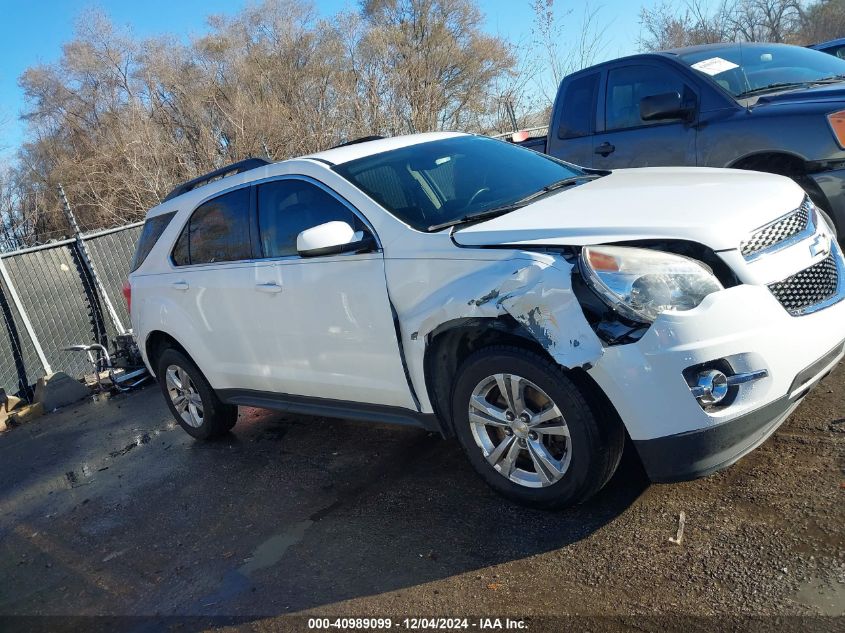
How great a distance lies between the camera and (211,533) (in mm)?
4129

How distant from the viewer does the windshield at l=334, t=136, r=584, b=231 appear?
3871 mm

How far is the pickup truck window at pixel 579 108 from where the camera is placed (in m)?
6.77

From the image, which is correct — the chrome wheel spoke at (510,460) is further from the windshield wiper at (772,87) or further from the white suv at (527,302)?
the windshield wiper at (772,87)

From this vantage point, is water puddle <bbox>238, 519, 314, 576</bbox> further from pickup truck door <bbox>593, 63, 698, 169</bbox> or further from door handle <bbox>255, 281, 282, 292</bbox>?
pickup truck door <bbox>593, 63, 698, 169</bbox>

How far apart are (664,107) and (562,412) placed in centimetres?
359

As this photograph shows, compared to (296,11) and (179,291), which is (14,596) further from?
(296,11)

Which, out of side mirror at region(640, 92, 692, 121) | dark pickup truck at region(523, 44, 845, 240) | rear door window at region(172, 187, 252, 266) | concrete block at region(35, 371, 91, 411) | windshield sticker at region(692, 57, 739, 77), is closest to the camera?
rear door window at region(172, 187, 252, 266)

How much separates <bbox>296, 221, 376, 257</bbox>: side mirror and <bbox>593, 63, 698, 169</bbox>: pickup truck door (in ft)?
11.0

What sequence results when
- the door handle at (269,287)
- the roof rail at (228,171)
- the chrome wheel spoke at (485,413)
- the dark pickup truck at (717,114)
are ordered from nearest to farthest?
1. the chrome wheel spoke at (485,413)
2. the door handle at (269,287)
3. the roof rail at (228,171)
4. the dark pickup truck at (717,114)

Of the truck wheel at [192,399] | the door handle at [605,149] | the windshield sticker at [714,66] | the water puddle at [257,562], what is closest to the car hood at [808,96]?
the windshield sticker at [714,66]

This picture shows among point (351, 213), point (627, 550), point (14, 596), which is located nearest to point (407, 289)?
point (351, 213)

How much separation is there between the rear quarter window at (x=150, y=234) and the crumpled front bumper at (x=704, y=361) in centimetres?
386

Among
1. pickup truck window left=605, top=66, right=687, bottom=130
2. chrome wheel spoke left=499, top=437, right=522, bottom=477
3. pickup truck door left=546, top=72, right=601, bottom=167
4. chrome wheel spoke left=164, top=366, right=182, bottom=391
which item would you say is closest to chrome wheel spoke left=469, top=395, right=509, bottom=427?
chrome wheel spoke left=499, top=437, right=522, bottom=477

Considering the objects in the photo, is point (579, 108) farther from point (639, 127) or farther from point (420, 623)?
point (420, 623)
